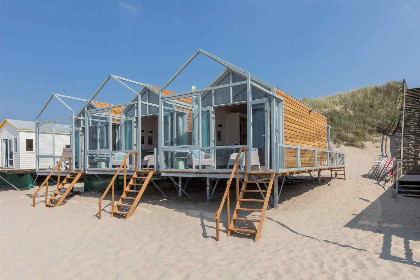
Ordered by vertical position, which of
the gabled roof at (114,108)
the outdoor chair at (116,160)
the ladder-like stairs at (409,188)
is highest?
the gabled roof at (114,108)

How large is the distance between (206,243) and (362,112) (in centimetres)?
2620

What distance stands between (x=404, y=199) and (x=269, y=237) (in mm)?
6854

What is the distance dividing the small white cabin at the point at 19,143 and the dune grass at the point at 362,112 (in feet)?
71.9

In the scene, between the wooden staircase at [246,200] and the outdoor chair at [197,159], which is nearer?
the wooden staircase at [246,200]

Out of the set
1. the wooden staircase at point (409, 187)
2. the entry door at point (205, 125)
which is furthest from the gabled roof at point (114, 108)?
the wooden staircase at point (409, 187)

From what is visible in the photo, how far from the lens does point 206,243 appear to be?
6570 mm

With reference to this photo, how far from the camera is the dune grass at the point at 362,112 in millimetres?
25844

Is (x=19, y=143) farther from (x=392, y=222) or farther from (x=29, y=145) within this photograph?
(x=392, y=222)

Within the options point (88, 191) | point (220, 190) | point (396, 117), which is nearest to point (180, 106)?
point (220, 190)

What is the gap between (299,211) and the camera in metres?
9.40

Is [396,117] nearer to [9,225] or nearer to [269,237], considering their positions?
[269,237]

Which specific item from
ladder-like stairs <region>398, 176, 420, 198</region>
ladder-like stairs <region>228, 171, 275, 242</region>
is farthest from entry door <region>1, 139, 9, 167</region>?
ladder-like stairs <region>398, 176, 420, 198</region>

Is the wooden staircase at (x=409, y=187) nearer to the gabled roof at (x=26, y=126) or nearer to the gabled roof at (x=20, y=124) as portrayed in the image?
the gabled roof at (x=26, y=126)

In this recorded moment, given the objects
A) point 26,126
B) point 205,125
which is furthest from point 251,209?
point 26,126
